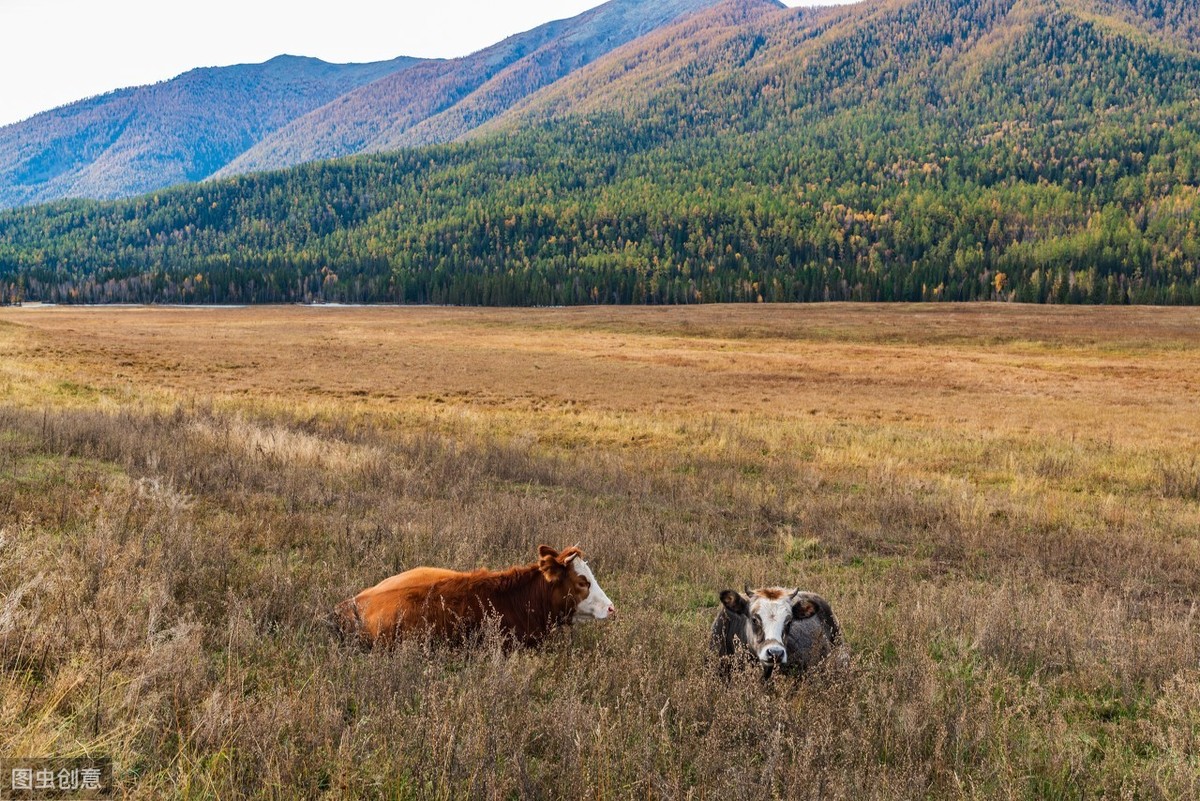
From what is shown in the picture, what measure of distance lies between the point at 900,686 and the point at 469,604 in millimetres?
3606

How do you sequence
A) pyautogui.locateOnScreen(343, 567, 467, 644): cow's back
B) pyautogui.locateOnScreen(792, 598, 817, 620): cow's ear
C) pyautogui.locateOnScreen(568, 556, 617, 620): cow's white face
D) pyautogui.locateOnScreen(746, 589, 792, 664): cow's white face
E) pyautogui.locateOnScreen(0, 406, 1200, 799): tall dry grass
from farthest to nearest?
pyautogui.locateOnScreen(568, 556, 617, 620): cow's white face
pyautogui.locateOnScreen(343, 567, 467, 644): cow's back
pyautogui.locateOnScreen(792, 598, 817, 620): cow's ear
pyautogui.locateOnScreen(746, 589, 792, 664): cow's white face
pyautogui.locateOnScreen(0, 406, 1200, 799): tall dry grass

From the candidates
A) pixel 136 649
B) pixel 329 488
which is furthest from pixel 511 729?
pixel 329 488

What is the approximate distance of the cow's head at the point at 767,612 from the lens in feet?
19.5

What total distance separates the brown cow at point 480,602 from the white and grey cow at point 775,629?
42.0 inches

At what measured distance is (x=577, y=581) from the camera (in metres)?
6.85

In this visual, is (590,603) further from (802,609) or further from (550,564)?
(802,609)

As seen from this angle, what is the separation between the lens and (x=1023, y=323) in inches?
2842

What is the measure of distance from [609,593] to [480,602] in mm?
2414

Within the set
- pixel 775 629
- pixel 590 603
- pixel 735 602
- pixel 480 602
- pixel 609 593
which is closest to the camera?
pixel 775 629

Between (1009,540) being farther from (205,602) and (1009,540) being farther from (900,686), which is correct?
(205,602)

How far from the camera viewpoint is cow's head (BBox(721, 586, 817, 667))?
5.95m

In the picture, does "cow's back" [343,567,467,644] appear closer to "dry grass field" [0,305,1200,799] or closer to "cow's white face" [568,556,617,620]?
"dry grass field" [0,305,1200,799]

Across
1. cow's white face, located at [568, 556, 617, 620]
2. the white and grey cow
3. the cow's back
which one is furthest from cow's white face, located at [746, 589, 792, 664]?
the cow's back

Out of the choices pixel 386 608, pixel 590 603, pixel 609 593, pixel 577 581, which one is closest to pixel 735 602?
pixel 590 603
